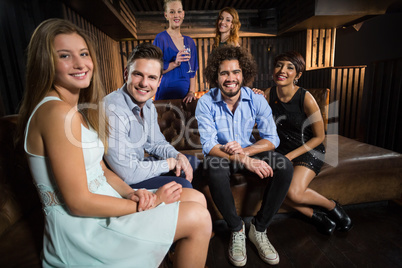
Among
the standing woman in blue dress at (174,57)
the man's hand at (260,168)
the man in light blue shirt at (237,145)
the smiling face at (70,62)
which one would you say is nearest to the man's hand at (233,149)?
the man in light blue shirt at (237,145)

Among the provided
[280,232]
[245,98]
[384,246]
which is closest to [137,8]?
[245,98]

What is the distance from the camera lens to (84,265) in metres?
0.90

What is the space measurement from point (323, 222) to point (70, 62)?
2.12 meters

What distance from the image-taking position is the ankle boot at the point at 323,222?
1.84m

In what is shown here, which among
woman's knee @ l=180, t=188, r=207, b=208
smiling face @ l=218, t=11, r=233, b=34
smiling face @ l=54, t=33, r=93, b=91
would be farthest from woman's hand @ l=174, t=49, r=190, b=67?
woman's knee @ l=180, t=188, r=207, b=208

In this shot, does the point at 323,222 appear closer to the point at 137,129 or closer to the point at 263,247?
the point at 263,247

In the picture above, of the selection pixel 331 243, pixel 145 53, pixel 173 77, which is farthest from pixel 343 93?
pixel 145 53

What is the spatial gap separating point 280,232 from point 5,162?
199 centimetres

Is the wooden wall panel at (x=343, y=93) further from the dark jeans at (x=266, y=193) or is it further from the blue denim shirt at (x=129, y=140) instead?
the blue denim shirt at (x=129, y=140)

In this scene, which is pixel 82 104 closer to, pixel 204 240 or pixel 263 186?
pixel 204 240

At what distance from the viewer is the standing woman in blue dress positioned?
9.32 feet

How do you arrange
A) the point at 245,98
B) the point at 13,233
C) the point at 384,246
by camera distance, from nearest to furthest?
1. the point at 13,233
2. the point at 384,246
3. the point at 245,98

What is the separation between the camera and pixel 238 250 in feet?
5.21

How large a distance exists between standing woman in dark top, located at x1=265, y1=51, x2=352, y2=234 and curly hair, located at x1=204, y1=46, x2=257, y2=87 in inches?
12.1
